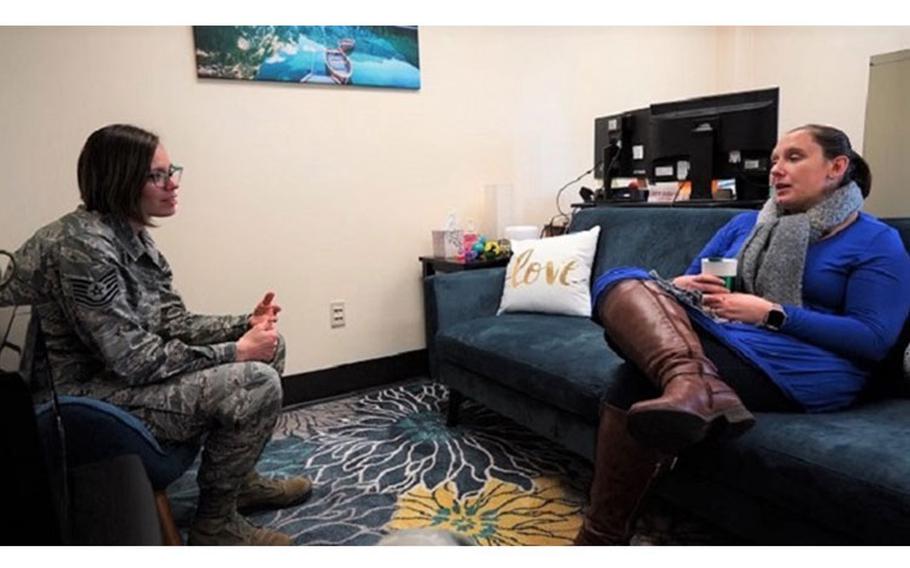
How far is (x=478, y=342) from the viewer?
6.98ft

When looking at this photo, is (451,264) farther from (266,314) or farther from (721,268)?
(721,268)

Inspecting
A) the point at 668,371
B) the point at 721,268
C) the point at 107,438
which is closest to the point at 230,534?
the point at 107,438

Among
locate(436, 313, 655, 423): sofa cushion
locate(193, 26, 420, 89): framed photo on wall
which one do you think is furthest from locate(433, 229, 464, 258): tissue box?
locate(193, 26, 420, 89): framed photo on wall

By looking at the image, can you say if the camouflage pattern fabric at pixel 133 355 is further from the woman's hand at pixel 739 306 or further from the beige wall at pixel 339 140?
the woman's hand at pixel 739 306

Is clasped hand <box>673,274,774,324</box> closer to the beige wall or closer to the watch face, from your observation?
the watch face

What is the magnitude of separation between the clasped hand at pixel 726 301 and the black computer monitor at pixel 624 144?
1178 mm

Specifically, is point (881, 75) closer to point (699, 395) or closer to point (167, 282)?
point (699, 395)

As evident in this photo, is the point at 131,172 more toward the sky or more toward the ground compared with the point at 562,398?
more toward the sky

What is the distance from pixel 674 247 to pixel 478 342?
2.55 feet

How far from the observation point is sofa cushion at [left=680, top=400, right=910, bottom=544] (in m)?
1.06

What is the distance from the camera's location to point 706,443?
133 centimetres

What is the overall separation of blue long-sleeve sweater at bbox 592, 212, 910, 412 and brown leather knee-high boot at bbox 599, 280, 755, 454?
0.30 ft

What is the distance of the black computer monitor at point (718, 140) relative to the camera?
2203mm
